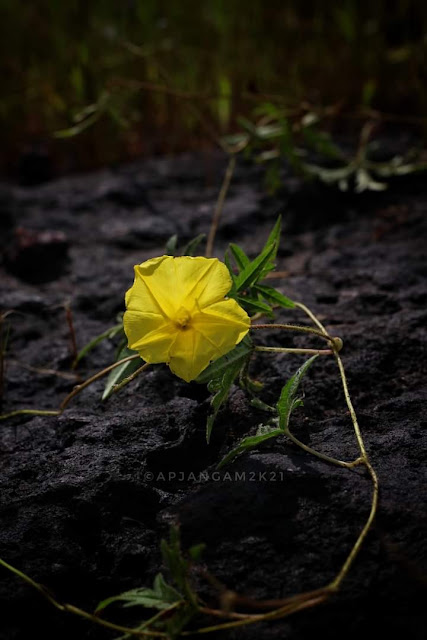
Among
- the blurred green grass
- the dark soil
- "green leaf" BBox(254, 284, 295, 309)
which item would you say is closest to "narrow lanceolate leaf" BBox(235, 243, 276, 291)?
"green leaf" BBox(254, 284, 295, 309)

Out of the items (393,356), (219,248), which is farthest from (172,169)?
(393,356)

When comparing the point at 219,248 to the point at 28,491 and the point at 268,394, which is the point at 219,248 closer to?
the point at 268,394

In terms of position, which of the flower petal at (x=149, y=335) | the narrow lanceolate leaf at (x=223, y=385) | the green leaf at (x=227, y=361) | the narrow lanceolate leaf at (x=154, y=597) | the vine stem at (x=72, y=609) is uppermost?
the flower petal at (x=149, y=335)

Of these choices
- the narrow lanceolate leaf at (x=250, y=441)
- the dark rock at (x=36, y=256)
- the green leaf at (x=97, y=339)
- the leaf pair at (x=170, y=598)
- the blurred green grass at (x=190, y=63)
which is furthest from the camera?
the blurred green grass at (x=190, y=63)

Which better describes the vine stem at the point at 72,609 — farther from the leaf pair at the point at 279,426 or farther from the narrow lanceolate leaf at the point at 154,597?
the leaf pair at the point at 279,426

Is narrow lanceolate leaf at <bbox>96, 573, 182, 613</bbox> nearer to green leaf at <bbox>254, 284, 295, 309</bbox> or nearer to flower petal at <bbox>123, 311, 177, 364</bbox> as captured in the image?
flower petal at <bbox>123, 311, 177, 364</bbox>

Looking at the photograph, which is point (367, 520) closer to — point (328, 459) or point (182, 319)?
point (328, 459)

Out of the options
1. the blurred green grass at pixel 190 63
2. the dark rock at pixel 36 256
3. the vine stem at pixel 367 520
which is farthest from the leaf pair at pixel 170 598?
the blurred green grass at pixel 190 63
